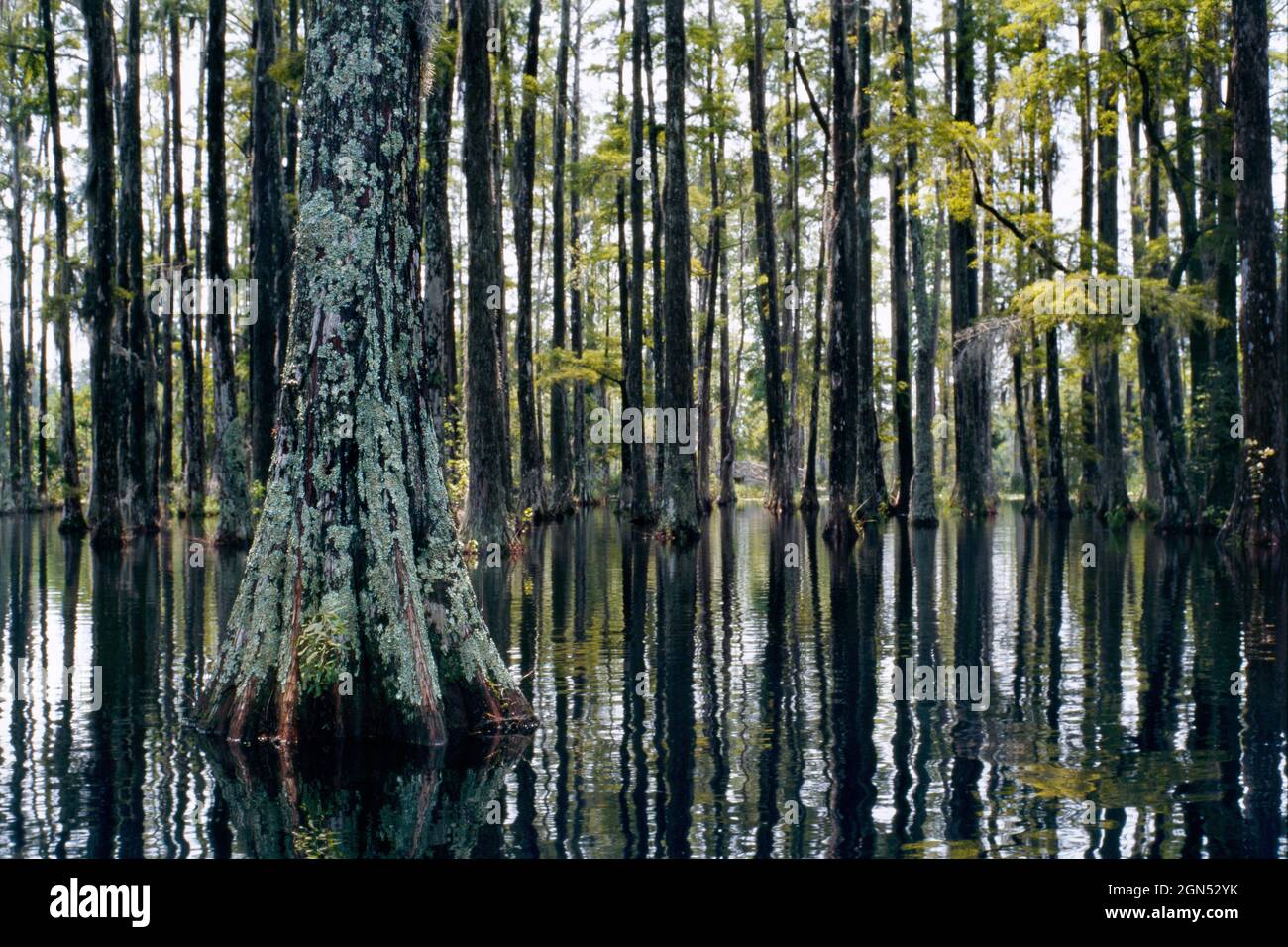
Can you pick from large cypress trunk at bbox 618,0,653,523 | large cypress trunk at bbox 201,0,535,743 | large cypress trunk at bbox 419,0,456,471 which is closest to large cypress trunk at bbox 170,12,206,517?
large cypress trunk at bbox 618,0,653,523

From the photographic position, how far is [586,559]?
22.1 meters

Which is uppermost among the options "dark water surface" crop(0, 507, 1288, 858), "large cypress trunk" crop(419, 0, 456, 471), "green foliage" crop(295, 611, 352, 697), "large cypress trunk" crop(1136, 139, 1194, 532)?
"large cypress trunk" crop(419, 0, 456, 471)

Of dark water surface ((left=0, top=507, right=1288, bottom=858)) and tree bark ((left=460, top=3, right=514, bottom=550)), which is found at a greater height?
tree bark ((left=460, top=3, right=514, bottom=550))

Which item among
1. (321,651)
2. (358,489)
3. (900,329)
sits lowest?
(321,651)

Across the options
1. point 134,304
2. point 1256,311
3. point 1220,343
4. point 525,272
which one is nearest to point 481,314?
point 525,272

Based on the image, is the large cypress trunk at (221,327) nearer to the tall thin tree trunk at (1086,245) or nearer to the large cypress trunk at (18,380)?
the tall thin tree trunk at (1086,245)

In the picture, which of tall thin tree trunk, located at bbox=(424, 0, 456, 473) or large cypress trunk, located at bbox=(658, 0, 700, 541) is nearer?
tall thin tree trunk, located at bbox=(424, 0, 456, 473)

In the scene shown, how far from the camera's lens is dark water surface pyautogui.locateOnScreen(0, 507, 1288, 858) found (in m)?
5.82

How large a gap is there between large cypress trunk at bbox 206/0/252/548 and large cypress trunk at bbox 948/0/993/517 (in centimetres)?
1511

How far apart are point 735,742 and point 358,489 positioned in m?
2.87

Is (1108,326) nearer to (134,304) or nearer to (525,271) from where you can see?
(525,271)

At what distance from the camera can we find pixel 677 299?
25.3 m

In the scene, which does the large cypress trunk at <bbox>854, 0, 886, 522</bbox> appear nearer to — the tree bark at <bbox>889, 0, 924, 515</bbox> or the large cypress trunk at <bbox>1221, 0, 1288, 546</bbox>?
the tree bark at <bbox>889, 0, 924, 515</bbox>
